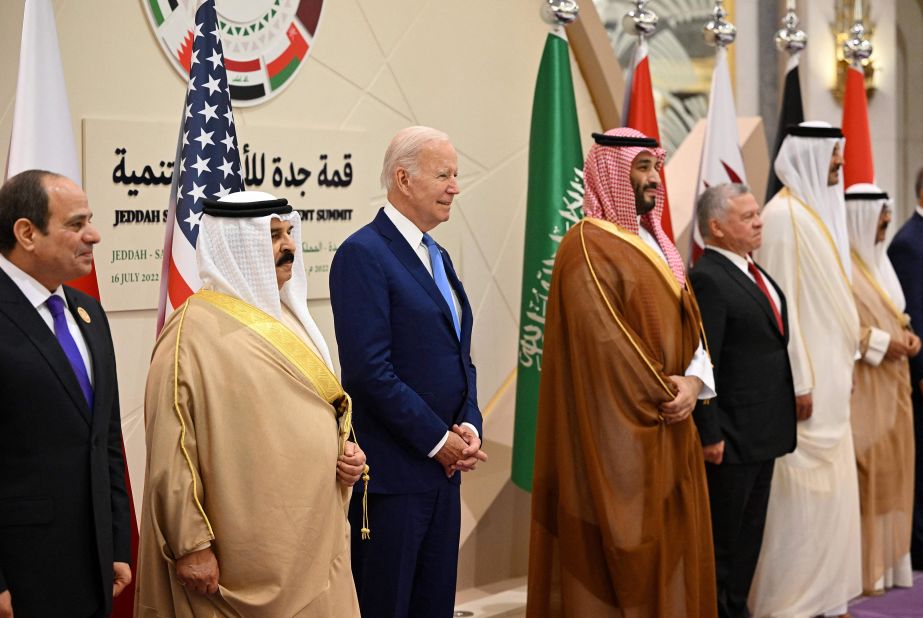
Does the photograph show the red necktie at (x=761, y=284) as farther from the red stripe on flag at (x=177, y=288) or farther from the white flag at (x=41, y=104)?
the white flag at (x=41, y=104)

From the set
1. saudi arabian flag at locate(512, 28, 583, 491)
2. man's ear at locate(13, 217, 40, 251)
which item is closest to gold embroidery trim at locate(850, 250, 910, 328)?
saudi arabian flag at locate(512, 28, 583, 491)

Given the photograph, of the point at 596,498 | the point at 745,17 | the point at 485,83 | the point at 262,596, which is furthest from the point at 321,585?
the point at 745,17

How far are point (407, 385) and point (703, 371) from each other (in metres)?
1.15

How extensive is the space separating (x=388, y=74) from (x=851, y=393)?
94.5 inches

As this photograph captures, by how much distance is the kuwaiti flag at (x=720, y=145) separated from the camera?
548cm

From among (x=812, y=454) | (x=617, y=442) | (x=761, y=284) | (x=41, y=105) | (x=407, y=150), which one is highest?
(x=41, y=105)

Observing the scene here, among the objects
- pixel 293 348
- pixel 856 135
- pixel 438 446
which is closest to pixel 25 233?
pixel 293 348

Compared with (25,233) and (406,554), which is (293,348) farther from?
(406,554)

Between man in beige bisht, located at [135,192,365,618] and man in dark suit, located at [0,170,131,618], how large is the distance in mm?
119

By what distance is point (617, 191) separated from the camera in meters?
4.07

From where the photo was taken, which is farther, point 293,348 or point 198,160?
point 198,160

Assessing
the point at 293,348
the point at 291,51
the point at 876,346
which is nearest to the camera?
the point at 293,348

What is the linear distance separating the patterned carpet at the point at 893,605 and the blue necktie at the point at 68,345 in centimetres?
350

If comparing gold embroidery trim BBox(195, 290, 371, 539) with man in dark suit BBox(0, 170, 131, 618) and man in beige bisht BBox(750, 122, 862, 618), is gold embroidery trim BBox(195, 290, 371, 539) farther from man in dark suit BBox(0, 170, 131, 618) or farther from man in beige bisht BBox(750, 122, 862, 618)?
man in beige bisht BBox(750, 122, 862, 618)
